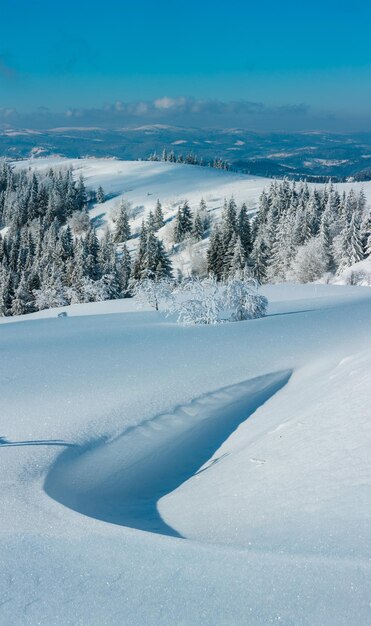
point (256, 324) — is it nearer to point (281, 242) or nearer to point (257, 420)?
point (257, 420)

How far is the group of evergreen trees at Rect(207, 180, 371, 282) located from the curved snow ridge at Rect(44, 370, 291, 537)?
45706 millimetres

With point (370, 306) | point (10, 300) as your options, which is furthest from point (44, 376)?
point (10, 300)

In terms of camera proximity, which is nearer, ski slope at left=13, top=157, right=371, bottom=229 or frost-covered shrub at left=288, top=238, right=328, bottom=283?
frost-covered shrub at left=288, top=238, right=328, bottom=283

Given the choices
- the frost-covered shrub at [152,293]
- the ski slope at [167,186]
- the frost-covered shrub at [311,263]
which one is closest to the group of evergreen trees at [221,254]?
the frost-covered shrub at [311,263]

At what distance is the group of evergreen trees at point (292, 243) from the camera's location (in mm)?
59969

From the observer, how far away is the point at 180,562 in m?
5.61

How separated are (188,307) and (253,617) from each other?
63.3ft

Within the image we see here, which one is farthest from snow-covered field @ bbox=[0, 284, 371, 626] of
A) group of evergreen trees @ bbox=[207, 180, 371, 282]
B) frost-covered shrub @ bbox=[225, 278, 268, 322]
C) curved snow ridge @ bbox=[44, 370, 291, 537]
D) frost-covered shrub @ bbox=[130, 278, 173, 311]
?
group of evergreen trees @ bbox=[207, 180, 371, 282]

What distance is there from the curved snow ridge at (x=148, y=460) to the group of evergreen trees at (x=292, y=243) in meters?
45.7

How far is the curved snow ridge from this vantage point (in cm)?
845

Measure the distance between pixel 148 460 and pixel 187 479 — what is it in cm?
128

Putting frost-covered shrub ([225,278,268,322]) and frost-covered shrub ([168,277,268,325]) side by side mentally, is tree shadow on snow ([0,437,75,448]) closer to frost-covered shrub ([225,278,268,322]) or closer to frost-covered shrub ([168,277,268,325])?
frost-covered shrub ([168,277,268,325])

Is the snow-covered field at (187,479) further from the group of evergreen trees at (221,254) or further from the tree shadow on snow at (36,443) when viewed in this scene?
the group of evergreen trees at (221,254)

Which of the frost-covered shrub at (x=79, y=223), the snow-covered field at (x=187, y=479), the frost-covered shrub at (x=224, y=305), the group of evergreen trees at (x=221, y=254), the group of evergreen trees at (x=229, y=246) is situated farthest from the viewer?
the frost-covered shrub at (x=79, y=223)
